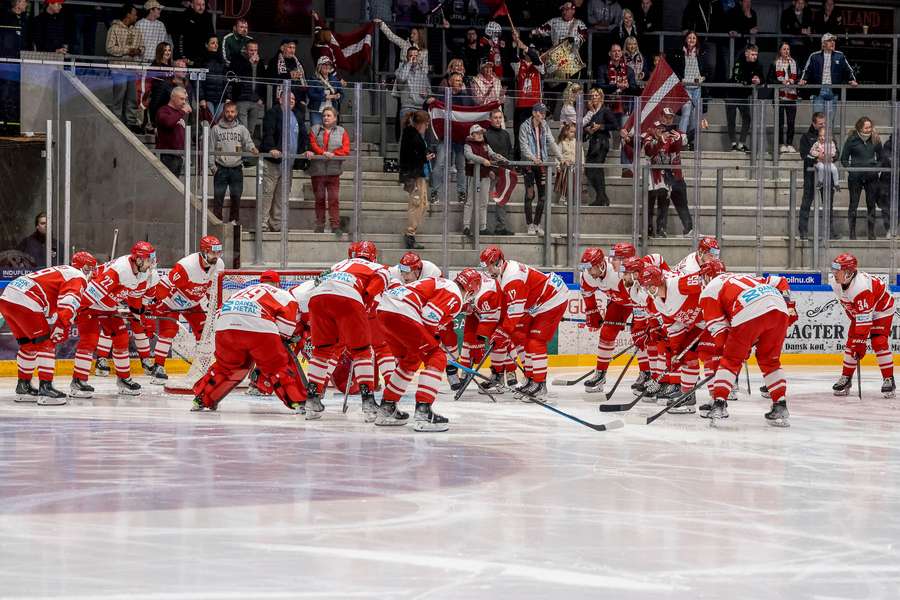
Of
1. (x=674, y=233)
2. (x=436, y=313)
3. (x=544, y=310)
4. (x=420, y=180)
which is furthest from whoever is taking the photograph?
(x=674, y=233)

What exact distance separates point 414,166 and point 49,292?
4293 mm

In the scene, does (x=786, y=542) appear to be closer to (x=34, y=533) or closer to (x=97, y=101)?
(x=34, y=533)

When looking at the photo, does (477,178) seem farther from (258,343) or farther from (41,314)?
(41,314)

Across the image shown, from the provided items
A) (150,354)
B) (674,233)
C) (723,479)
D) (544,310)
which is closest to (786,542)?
(723,479)

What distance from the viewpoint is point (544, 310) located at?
434 inches

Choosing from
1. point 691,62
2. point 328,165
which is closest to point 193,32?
point 328,165

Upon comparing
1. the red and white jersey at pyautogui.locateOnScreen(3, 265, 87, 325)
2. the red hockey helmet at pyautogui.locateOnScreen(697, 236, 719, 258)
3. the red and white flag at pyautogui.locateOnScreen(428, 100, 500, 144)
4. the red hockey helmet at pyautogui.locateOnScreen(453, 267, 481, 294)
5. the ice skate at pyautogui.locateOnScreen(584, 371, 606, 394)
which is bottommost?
the ice skate at pyautogui.locateOnScreen(584, 371, 606, 394)

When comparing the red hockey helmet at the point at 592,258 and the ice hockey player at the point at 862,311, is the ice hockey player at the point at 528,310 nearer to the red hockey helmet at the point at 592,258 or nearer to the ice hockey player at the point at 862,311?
the red hockey helmet at the point at 592,258

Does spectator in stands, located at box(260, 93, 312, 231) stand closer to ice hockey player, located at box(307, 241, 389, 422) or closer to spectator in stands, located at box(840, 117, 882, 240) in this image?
ice hockey player, located at box(307, 241, 389, 422)

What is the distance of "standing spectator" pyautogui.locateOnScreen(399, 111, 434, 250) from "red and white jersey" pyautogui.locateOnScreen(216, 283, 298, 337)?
3.91 meters

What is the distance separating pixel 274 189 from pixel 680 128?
4.45 m

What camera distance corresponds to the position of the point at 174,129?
1266 cm

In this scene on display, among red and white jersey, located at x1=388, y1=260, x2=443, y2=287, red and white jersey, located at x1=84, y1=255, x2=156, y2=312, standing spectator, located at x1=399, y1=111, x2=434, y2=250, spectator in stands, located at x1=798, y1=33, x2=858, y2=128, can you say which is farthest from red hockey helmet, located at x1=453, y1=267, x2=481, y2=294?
spectator in stands, located at x1=798, y1=33, x2=858, y2=128

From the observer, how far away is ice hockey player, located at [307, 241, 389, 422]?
9453 millimetres
